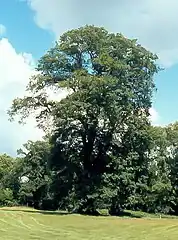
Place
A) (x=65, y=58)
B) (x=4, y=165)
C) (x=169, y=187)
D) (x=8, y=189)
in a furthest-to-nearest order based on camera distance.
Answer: (x=4, y=165)
(x=8, y=189)
(x=169, y=187)
(x=65, y=58)

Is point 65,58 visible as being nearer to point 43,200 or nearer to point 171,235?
point 171,235

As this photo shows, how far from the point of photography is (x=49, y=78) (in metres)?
44.2

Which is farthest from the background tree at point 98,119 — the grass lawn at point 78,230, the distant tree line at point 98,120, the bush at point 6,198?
the bush at point 6,198

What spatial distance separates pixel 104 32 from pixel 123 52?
2740mm

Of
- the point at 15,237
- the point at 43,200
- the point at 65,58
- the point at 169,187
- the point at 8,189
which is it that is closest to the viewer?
the point at 15,237

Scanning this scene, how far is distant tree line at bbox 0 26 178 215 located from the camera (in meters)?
41.8

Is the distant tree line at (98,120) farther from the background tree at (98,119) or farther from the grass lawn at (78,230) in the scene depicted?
the grass lawn at (78,230)

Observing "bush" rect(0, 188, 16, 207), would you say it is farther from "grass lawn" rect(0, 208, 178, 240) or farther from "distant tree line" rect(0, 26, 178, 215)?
"grass lawn" rect(0, 208, 178, 240)

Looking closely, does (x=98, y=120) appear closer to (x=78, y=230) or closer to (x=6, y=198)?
(x=78, y=230)

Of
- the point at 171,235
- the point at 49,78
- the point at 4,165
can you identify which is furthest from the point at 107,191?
the point at 4,165

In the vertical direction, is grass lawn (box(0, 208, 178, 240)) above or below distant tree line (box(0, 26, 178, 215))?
below

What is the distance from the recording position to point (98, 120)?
141 feet

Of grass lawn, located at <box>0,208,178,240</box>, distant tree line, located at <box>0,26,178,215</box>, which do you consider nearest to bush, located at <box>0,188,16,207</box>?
distant tree line, located at <box>0,26,178,215</box>

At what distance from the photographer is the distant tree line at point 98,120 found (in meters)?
41.8
